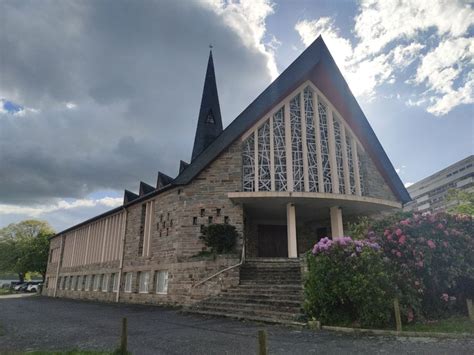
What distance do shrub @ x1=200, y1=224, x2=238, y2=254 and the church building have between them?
41 cm

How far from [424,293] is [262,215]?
32.4 ft

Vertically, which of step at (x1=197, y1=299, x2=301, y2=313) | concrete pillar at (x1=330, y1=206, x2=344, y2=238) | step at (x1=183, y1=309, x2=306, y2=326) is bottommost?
step at (x1=183, y1=309, x2=306, y2=326)

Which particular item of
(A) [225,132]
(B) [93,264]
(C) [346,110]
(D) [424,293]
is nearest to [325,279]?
(D) [424,293]

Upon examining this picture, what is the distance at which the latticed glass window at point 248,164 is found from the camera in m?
14.6

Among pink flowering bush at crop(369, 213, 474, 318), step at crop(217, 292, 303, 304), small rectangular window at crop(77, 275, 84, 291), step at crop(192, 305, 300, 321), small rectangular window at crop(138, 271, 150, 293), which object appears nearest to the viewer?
pink flowering bush at crop(369, 213, 474, 318)

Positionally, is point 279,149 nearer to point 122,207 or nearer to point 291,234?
point 291,234

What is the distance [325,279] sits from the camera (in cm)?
712

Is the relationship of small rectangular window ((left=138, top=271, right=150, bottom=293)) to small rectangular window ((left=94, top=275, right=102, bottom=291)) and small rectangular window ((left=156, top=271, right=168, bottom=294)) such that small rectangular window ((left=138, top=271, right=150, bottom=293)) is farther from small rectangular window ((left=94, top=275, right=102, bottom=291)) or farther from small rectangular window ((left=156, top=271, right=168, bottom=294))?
small rectangular window ((left=94, top=275, right=102, bottom=291))

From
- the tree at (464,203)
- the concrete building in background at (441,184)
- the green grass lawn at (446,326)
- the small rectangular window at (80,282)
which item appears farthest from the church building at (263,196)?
the concrete building in background at (441,184)

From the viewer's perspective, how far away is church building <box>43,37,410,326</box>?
12773 millimetres

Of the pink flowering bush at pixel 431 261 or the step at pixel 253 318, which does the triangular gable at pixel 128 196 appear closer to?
the step at pixel 253 318

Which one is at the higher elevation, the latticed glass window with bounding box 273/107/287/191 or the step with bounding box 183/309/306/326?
the latticed glass window with bounding box 273/107/287/191

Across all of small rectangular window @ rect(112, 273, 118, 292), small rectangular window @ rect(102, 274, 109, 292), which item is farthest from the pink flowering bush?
small rectangular window @ rect(102, 274, 109, 292)

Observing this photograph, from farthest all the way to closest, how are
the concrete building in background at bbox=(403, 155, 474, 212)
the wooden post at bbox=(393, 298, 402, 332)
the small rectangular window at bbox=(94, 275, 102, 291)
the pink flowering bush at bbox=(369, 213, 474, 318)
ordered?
the concrete building in background at bbox=(403, 155, 474, 212), the small rectangular window at bbox=(94, 275, 102, 291), the pink flowering bush at bbox=(369, 213, 474, 318), the wooden post at bbox=(393, 298, 402, 332)
